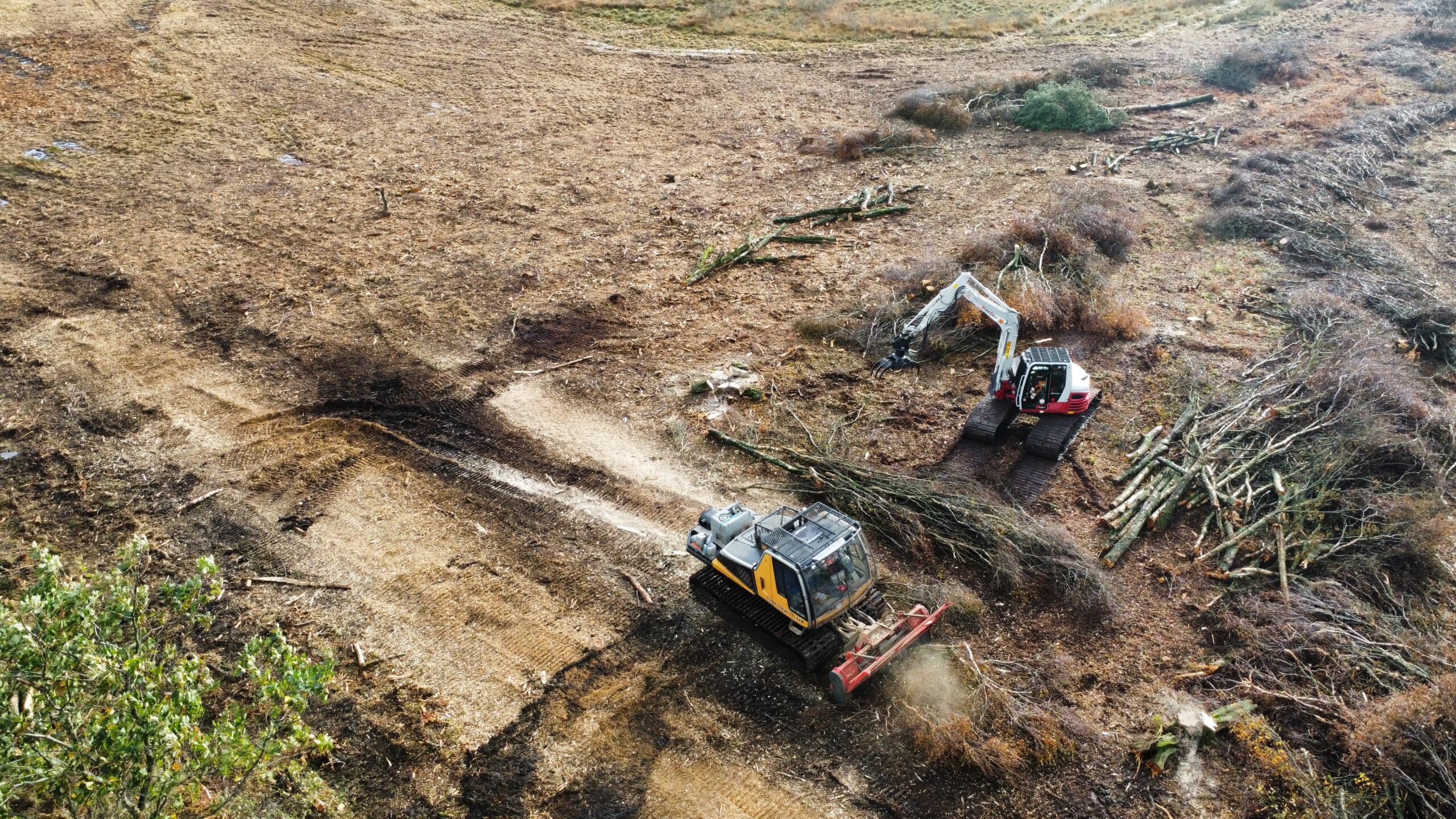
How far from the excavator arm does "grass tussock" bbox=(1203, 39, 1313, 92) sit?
85.1ft

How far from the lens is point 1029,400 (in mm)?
15578

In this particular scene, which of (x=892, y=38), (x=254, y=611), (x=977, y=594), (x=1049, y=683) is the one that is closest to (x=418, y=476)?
(x=254, y=611)

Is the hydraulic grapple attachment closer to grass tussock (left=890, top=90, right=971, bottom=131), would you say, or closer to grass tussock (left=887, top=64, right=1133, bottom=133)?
grass tussock (left=890, top=90, right=971, bottom=131)

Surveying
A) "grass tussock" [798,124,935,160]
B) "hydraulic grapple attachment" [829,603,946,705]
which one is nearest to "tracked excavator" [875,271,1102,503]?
"hydraulic grapple attachment" [829,603,946,705]

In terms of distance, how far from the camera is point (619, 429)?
16500 mm

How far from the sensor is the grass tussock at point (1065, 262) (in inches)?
748

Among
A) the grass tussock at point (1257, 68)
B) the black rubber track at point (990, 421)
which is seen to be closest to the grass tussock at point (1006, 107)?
the grass tussock at point (1257, 68)

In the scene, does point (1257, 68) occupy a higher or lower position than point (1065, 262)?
higher

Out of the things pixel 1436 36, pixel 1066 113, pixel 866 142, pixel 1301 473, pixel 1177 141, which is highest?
pixel 1436 36

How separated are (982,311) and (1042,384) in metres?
1.93

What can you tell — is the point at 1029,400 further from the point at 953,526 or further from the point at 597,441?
the point at 597,441

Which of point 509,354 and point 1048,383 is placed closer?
point 1048,383

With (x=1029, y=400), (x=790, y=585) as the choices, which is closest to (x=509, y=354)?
(x=790, y=585)

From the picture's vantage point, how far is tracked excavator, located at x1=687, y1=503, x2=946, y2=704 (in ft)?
36.9
